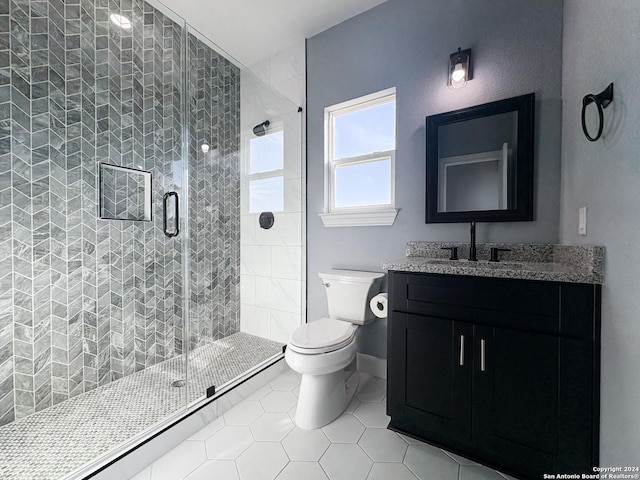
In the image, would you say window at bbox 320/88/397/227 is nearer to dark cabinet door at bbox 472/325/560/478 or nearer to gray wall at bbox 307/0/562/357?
gray wall at bbox 307/0/562/357

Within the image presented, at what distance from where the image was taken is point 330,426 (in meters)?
1.53

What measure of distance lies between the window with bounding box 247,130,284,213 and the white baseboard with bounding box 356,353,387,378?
141 cm

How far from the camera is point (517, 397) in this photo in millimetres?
1126

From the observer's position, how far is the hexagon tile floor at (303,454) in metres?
1.21

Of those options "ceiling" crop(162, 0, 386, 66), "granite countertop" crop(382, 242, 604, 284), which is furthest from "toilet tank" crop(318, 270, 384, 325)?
"ceiling" crop(162, 0, 386, 66)

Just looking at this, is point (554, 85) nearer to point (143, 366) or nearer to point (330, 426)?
point (330, 426)

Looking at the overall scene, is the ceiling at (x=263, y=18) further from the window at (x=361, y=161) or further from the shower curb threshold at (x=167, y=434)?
the shower curb threshold at (x=167, y=434)

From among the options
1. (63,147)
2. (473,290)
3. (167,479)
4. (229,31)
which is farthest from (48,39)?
(473,290)

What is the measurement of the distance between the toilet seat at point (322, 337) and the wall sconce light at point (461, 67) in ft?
5.47

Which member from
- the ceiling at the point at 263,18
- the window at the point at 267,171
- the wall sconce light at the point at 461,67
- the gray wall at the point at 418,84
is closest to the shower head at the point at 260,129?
the window at the point at 267,171

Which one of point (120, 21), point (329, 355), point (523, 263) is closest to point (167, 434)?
point (329, 355)

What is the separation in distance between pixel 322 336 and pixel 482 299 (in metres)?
0.87

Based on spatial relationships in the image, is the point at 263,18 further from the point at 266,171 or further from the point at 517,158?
the point at 517,158

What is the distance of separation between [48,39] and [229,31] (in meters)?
1.22
